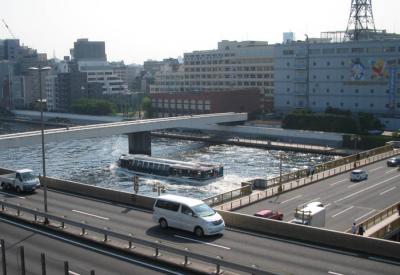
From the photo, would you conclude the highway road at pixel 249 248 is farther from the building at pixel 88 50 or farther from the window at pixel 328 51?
the building at pixel 88 50

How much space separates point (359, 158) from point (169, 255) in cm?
3260

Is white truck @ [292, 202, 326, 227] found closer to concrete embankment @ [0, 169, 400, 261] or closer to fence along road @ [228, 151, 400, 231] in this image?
fence along road @ [228, 151, 400, 231]

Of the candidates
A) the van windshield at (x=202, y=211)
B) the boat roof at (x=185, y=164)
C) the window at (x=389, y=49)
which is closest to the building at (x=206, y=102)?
the window at (x=389, y=49)

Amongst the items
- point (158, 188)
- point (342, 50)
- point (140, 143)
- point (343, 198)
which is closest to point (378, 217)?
point (343, 198)

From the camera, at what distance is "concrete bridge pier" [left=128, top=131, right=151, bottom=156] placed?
205ft

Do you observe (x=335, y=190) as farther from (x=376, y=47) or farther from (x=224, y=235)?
(x=376, y=47)

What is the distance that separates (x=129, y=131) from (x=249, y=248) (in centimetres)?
4531

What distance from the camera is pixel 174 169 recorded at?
47.8 m

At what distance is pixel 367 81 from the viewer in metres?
69.6

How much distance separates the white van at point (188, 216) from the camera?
54.1ft

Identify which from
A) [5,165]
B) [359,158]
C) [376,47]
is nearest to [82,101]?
[5,165]

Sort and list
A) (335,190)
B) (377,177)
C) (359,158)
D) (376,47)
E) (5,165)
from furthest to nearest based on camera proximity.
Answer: (376,47), (5,165), (359,158), (377,177), (335,190)

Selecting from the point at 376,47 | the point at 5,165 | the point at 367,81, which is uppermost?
the point at 376,47

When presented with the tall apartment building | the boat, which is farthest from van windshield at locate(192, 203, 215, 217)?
the tall apartment building
